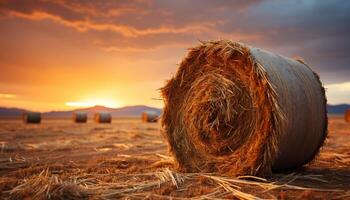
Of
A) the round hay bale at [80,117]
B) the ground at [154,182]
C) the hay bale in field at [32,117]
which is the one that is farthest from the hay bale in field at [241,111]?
the round hay bale at [80,117]

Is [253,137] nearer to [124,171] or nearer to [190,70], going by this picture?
[190,70]

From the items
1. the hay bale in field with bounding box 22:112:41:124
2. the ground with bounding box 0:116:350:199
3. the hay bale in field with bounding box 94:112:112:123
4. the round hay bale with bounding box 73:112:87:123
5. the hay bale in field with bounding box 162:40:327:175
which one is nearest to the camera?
the ground with bounding box 0:116:350:199

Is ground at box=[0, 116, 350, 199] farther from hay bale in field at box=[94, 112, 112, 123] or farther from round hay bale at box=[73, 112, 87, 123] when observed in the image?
round hay bale at box=[73, 112, 87, 123]

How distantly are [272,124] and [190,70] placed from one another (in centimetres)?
193

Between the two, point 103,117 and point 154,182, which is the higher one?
point 103,117

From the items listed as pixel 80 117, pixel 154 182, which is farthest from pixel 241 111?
pixel 80 117

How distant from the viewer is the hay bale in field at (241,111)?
528 centimetres

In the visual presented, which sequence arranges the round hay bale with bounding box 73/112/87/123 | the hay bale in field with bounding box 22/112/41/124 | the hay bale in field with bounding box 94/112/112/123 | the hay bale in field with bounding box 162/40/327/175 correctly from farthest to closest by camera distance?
the round hay bale with bounding box 73/112/87/123
the hay bale in field with bounding box 94/112/112/123
the hay bale in field with bounding box 22/112/41/124
the hay bale in field with bounding box 162/40/327/175

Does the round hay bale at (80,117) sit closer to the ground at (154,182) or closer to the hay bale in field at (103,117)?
the hay bale in field at (103,117)

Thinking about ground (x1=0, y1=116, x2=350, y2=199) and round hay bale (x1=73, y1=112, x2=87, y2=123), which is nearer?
ground (x1=0, y1=116, x2=350, y2=199)

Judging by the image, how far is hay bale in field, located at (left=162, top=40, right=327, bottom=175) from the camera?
208 inches

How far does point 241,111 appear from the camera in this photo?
5750 millimetres

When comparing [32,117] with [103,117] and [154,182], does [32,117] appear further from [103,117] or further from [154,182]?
[154,182]

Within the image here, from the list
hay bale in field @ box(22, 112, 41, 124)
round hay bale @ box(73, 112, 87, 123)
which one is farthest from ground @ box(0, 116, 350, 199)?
round hay bale @ box(73, 112, 87, 123)
